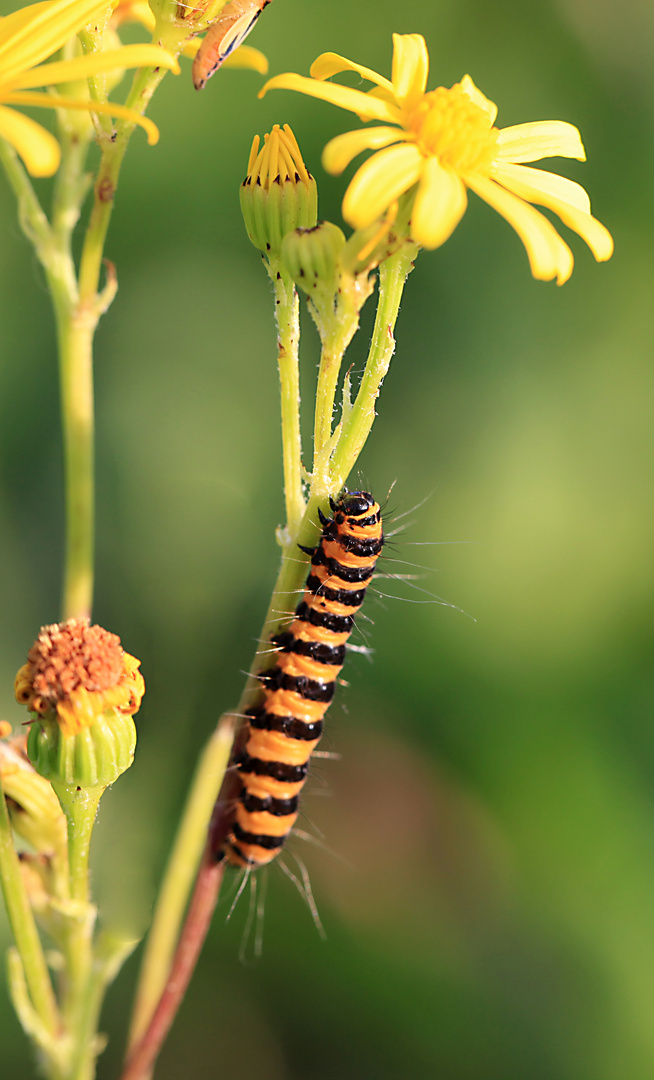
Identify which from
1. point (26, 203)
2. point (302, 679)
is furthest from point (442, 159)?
point (302, 679)

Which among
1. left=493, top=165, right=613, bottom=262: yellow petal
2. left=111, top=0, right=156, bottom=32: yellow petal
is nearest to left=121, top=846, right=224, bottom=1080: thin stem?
left=493, top=165, right=613, bottom=262: yellow petal

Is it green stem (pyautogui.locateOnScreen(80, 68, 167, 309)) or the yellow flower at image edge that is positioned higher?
green stem (pyautogui.locateOnScreen(80, 68, 167, 309))

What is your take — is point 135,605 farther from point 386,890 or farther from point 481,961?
point 481,961

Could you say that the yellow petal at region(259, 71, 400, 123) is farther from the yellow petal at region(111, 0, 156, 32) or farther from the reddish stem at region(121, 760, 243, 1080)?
the reddish stem at region(121, 760, 243, 1080)

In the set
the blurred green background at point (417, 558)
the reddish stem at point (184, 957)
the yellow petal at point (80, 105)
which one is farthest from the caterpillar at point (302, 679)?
the blurred green background at point (417, 558)

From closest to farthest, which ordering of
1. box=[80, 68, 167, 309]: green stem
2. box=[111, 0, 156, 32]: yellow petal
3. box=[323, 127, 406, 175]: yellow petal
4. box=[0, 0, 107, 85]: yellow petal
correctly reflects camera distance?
box=[323, 127, 406, 175]: yellow petal → box=[0, 0, 107, 85]: yellow petal → box=[80, 68, 167, 309]: green stem → box=[111, 0, 156, 32]: yellow petal

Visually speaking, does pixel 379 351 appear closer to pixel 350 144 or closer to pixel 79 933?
pixel 350 144

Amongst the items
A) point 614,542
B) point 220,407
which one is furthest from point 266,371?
point 614,542
